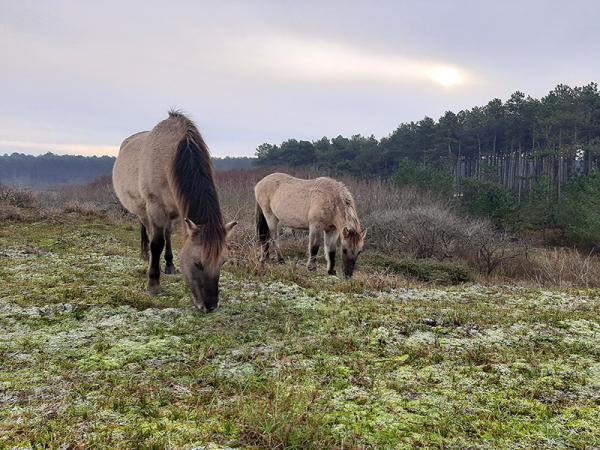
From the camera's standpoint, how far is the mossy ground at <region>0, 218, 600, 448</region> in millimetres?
1838

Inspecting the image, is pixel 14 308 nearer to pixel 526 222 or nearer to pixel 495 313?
pixel 495 313

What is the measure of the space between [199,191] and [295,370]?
2.57m

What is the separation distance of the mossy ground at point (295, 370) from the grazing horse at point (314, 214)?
3.63 meters

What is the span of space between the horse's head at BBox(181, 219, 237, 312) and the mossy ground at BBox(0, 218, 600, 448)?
216 millimetres

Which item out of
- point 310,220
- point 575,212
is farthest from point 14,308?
point 575,212

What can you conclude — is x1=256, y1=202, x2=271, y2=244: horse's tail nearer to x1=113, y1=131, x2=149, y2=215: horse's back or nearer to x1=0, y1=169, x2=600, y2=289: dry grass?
x1=0, y1=169, x2=600, y2=289: dry grass

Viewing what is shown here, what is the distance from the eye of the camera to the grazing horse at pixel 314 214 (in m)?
8.44

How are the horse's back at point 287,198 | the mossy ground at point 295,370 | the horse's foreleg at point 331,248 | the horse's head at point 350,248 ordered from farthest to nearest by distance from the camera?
the horse's back at point 287,198
the horse's foreleg at point 331,248
the horse's head at point 350,248
the mossy ground at point 295,370

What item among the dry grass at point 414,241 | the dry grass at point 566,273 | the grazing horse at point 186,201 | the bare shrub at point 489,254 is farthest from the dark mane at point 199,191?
the bare shrub at point 489,254

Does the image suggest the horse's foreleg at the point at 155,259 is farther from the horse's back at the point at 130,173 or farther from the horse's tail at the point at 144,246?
the horse's tail at the point at 144,246

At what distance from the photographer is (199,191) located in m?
4.46

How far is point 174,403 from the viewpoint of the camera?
7.02 ft

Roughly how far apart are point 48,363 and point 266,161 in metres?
55.3

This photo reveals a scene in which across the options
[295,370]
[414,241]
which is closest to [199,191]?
[295,370]
